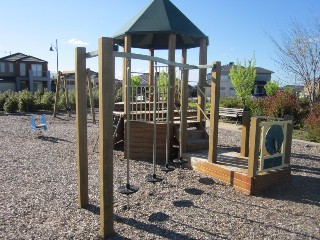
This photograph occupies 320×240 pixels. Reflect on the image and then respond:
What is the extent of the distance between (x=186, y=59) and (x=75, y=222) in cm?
646

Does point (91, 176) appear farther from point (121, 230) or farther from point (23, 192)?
point (121, 230)

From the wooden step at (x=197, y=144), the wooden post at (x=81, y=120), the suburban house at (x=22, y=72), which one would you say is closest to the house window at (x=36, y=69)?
the suburban house at (x=22, y=72)

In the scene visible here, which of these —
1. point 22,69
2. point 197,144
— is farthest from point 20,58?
point 197,144

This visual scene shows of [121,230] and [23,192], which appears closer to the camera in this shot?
[121,230]

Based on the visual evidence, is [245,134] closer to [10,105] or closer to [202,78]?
[202,78]

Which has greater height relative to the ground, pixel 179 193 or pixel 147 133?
pixel 147 133

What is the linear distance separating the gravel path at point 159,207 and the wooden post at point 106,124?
0.92ft

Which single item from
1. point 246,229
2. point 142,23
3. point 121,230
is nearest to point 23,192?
point 121,230

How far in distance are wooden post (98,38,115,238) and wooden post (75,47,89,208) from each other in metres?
0.77

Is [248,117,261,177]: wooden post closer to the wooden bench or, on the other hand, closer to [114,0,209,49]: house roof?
[114,0,209,49]: house roof

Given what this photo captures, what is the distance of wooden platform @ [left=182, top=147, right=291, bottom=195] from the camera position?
4848 mm

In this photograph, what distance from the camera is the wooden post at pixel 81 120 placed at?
384 cm

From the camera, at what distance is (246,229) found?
3553 millimetres

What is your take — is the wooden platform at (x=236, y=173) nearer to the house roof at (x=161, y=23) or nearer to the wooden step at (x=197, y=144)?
the wooden step at (x=197, y=144)
